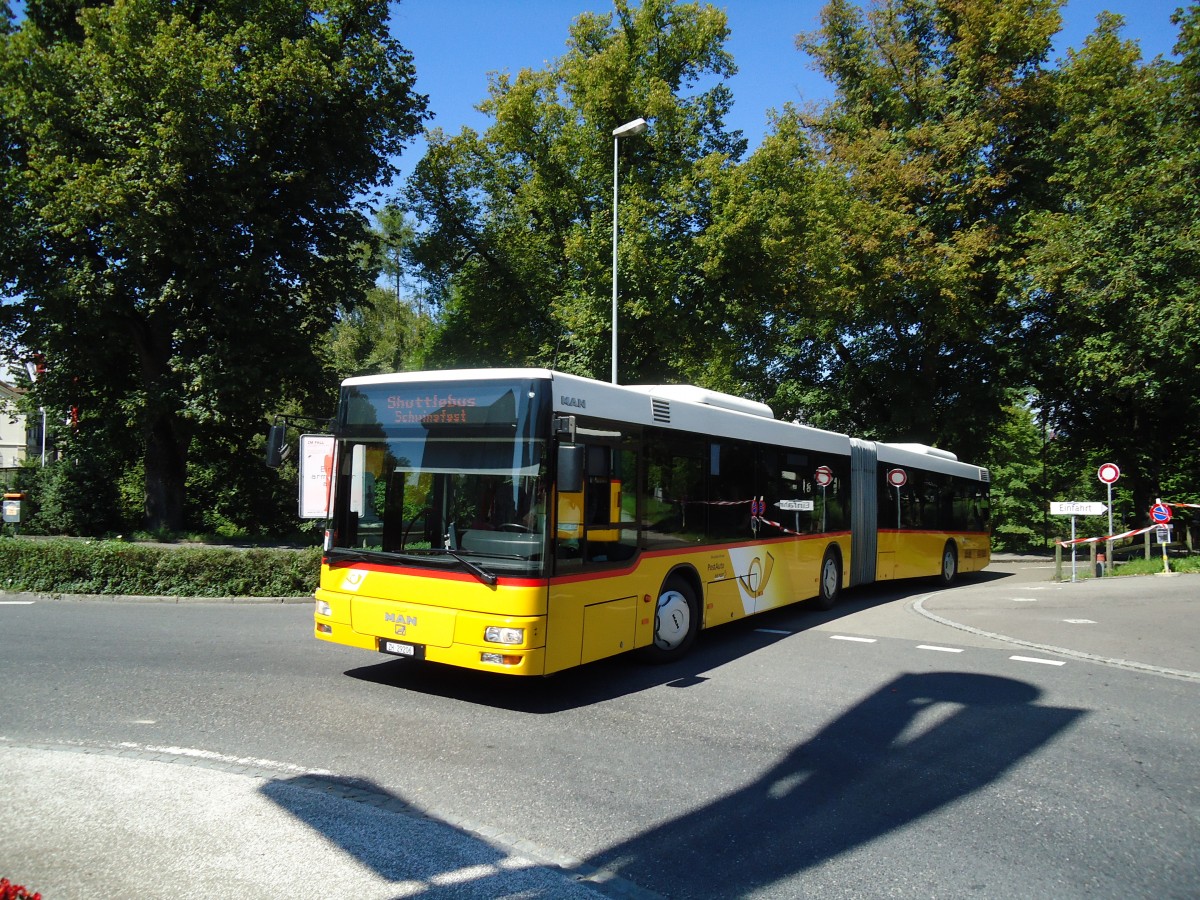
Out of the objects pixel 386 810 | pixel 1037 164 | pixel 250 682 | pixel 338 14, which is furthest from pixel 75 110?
pixel 1037 164

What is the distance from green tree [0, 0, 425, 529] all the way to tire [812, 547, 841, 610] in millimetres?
14567

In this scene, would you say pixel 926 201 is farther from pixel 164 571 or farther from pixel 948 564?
pixel 164 571

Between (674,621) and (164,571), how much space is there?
932 cm

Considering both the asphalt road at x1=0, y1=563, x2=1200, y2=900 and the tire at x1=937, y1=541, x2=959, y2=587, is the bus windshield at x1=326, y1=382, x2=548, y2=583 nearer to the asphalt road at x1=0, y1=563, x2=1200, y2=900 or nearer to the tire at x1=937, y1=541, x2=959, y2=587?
the asphalt road at x1=0, y1=563, x2=1200, y2=900

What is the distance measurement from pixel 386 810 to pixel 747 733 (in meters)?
2.85

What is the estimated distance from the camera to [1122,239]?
22.5 meters

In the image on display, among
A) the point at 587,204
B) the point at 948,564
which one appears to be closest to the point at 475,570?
the point at 948,564

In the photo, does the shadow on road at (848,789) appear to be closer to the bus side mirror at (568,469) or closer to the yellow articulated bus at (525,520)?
the yellow articulated bus at (525,520)

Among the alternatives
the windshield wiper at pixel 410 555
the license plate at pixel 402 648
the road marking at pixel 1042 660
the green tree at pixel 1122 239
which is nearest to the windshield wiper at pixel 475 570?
the windshield wiper at pixel 410 555

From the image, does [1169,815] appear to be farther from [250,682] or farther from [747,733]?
[250,682]

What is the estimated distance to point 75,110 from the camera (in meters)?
19.9

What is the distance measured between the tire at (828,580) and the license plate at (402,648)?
7396mm

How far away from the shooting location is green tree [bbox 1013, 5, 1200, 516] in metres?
20.7

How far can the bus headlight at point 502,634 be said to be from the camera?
6.45m
